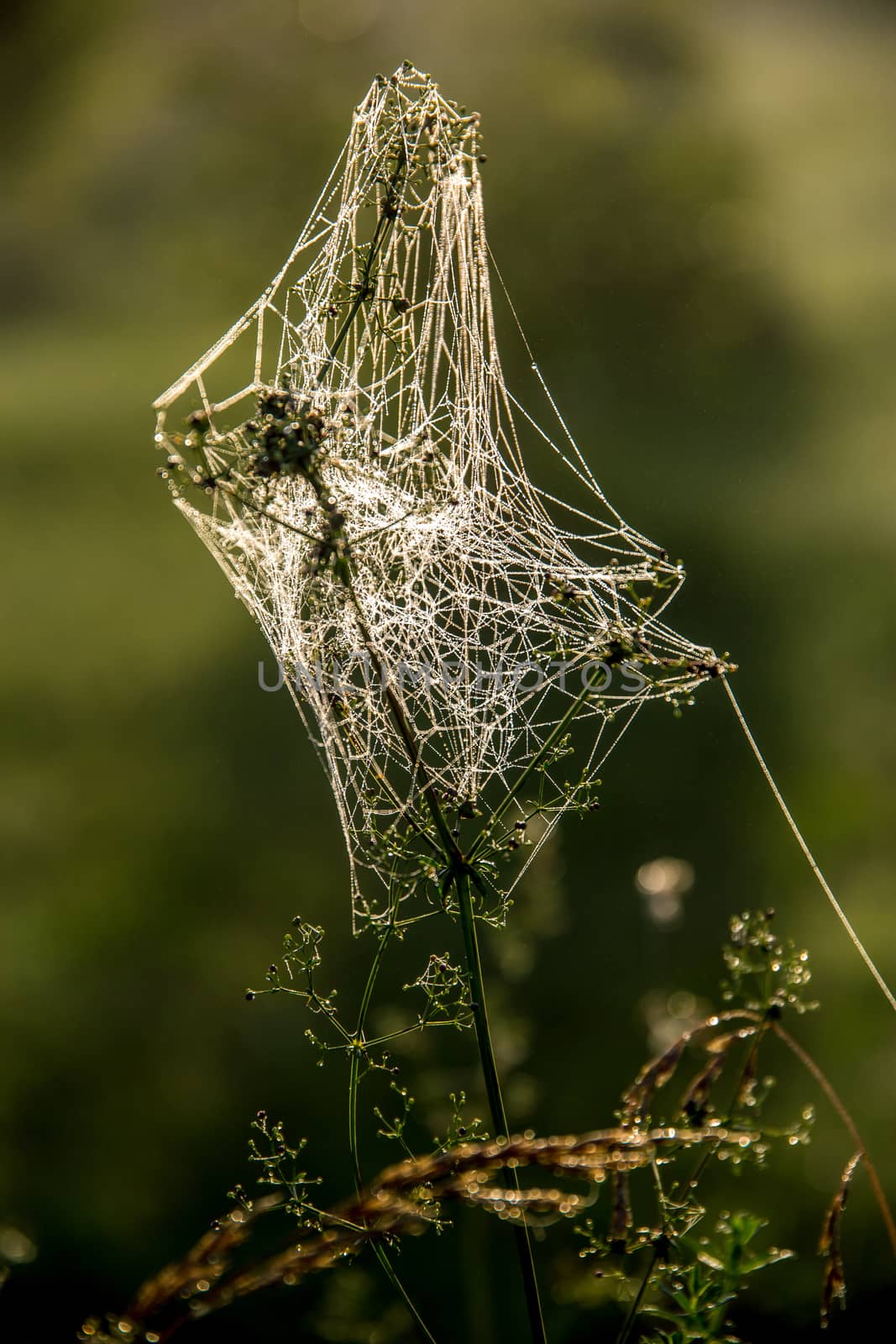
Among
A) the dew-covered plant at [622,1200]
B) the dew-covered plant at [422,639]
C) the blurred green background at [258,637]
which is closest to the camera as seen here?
the dew-covered plant at [622,1200]

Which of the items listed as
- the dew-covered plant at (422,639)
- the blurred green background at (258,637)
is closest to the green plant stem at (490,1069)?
the dew-covered plant at (422,639)

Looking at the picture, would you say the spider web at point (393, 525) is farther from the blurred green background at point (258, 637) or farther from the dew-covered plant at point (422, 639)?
the blurred green background at point (258, 637)

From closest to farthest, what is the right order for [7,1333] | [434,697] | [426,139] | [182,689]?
[426,139]
[434,697]
[7,1333]
[182,689]

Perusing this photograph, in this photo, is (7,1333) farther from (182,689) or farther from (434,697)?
(434,697)

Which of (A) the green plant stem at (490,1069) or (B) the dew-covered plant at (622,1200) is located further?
(A) the green plant stem at (490,1069)

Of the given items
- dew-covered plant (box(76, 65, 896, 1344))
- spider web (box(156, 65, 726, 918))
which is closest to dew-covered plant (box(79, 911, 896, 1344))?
dew-covered plant (box(76, 65, 896, 1344))

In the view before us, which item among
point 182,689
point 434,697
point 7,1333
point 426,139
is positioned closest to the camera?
point 426,139

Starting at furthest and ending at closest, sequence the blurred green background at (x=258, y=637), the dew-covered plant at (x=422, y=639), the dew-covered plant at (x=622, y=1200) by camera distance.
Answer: the blurred green background at (x=258, y=637), the dew-covered plant at (x=422, y=639), the dew-covered plant at (x=622, y=1200)

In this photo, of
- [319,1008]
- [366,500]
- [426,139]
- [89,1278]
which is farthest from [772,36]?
[89,1278]
